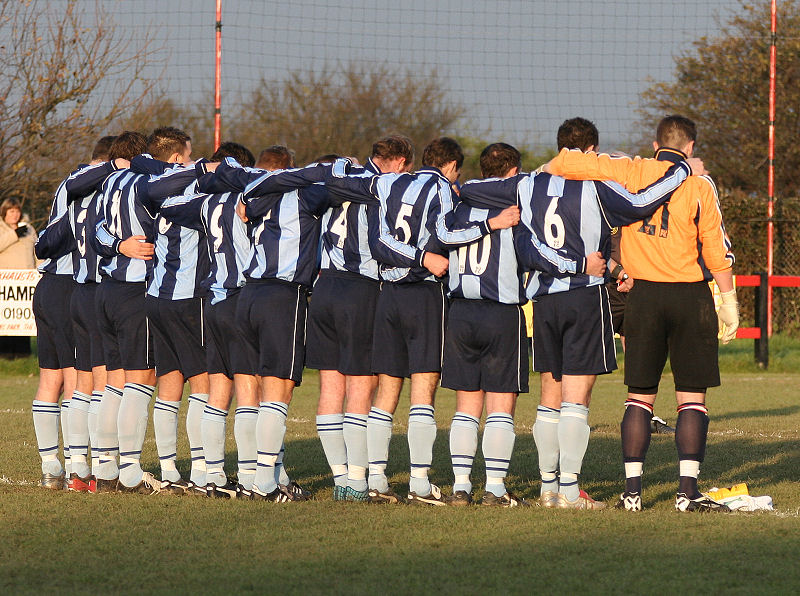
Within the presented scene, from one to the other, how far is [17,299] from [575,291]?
11.1 metres

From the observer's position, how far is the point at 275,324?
24.0 ft

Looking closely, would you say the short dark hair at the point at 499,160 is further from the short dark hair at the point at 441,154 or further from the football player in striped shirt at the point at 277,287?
the football player in striped shirt at the point at 277,287

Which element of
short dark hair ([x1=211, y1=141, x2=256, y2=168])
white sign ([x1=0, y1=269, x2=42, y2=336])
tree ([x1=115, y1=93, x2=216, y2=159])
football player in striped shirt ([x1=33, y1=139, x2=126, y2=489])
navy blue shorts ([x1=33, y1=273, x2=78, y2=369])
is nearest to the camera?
short dark hair ([x1=211, y1=141, x2=256, y2=168])

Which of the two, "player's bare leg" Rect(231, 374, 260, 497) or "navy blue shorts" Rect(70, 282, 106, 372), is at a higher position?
"navy blue shorts" Rect(70, 282, 106, 372)

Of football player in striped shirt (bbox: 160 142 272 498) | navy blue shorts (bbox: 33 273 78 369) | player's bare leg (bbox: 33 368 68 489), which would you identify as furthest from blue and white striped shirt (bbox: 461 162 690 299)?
player's bare leg (bbox: 33 368 68 489)

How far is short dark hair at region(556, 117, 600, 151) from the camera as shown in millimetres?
7191

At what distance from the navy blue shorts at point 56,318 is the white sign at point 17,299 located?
821 centimetres

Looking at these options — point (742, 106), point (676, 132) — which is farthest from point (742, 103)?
point (676, 132)

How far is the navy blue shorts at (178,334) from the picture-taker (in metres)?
7.67

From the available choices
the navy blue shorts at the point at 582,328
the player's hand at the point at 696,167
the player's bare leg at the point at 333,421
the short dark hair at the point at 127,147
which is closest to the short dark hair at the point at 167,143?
the short dark hair at the point at 127,147

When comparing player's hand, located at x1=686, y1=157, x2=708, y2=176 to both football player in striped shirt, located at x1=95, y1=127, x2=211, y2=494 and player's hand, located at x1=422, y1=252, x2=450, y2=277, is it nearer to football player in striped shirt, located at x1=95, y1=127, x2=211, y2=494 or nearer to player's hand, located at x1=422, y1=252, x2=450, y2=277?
player's hand, located at x1=422, y1=252, x2=450, y2=277

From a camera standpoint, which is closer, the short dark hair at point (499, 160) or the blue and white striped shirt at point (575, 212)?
the blue and white striped shirt at point (575, 212)

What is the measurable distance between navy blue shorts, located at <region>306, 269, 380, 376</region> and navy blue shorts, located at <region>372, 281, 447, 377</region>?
88 millimetres

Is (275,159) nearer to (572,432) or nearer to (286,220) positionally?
(286,220)
